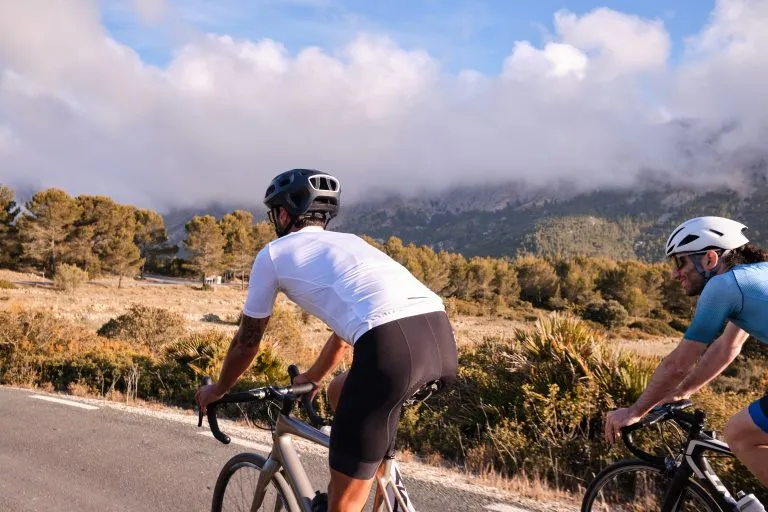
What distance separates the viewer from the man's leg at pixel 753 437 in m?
2.61

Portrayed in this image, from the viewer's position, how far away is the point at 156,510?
4.34 meters

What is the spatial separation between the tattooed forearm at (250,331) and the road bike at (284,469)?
0.25 metres

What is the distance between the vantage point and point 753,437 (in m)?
2.63

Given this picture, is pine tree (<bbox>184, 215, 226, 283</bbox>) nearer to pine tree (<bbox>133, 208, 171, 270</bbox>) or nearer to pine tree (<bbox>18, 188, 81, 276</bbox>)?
pine tree (<bbox>133, 208, 171, 270</bbox>)

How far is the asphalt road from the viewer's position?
4465mm

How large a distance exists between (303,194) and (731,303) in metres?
2.04

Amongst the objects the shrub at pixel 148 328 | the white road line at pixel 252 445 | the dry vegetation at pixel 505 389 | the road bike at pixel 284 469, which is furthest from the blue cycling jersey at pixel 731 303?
the shrub at pixel 148 328

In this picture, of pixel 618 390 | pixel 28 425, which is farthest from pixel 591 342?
pixel 28 425

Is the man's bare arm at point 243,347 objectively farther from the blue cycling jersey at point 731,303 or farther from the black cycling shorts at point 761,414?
the black cycling shorts at point 761,414

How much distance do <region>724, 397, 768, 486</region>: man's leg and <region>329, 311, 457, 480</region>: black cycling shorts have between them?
1.56 meters

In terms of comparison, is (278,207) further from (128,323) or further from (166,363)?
(128,323)

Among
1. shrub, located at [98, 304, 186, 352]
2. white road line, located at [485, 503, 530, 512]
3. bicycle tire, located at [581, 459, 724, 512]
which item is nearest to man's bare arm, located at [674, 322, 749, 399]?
bicycle tire, located at [581, 459, 724, 512]

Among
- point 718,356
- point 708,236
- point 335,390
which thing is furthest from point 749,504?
point 335,390

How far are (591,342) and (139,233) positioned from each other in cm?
7582
